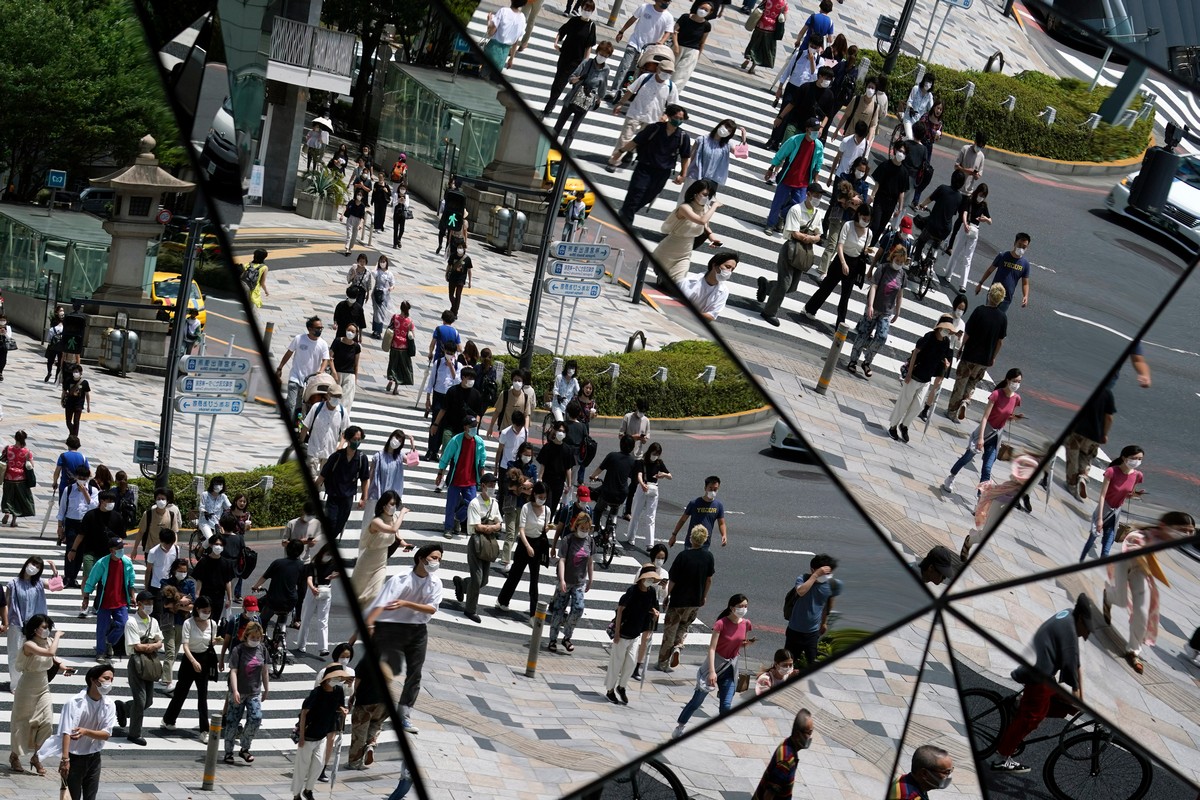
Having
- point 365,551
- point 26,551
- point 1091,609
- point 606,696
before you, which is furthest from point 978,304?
point 26,551

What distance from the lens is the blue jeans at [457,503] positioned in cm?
342

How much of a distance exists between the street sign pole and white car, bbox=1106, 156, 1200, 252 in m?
1.93

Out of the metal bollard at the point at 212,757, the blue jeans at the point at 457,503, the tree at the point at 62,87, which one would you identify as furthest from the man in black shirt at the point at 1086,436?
the tree at the point at 62,87

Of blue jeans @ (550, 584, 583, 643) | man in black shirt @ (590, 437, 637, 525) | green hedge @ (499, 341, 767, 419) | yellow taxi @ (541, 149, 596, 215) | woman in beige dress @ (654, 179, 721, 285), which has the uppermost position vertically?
yellow taxi @ (541, 149, 596, 215)

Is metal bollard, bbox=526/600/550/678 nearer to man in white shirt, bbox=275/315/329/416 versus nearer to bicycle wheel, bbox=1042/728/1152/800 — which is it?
man in white shirt, bbox=275/315/329/416

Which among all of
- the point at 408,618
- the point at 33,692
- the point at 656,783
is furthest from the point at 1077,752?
the point at 33,692

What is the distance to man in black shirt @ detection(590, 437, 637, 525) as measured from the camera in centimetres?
334

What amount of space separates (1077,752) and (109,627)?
756cm

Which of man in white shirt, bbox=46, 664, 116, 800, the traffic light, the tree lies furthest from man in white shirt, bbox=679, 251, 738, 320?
the tree

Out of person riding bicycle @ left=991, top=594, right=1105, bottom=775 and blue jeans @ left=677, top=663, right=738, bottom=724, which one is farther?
person riding bicycle @ left=991, top=594, right=1105, bottom=775

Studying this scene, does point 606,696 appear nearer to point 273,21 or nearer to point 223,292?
point 223,292

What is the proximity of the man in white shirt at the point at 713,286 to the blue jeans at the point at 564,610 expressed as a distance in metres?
0.78

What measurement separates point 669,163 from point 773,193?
0.73 metres

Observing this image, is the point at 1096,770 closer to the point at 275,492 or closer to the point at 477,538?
the point at 477,538
